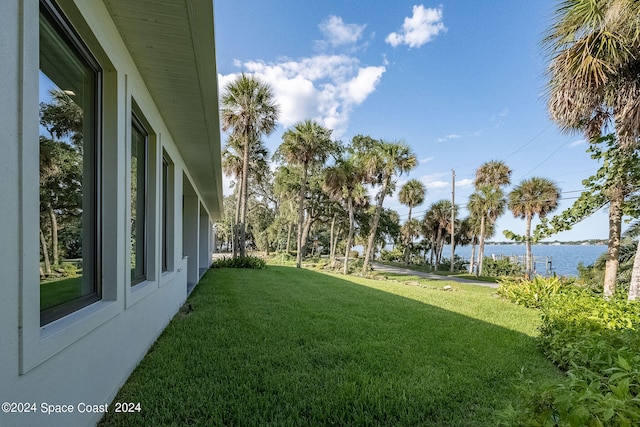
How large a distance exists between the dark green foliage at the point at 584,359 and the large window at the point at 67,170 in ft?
8.82

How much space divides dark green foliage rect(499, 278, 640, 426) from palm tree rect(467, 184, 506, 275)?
15652 mm

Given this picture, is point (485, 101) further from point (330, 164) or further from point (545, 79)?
point (545, 79)

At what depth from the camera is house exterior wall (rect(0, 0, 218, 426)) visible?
134 cm

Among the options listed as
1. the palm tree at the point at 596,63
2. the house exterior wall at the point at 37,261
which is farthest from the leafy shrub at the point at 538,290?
the house exterior wall at the point at 37,261

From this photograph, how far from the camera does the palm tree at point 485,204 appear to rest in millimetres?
22516

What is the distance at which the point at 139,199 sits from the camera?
143 inches

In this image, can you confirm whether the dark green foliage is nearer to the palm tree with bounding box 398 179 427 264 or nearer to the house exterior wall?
the house exterior wall

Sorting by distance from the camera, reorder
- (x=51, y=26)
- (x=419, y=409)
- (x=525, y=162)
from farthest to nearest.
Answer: (x=525, y=162), (x=419, y=409), (x=51, y=26)

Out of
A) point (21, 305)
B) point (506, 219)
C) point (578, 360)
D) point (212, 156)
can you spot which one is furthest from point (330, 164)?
point (21, 305)

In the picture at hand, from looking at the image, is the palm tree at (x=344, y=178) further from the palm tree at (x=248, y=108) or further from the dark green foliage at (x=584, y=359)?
the dark green foliage at (x=584, y=359)

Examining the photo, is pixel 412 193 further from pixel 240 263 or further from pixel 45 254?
pixel 45 254

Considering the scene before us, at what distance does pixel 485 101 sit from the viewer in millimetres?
17734

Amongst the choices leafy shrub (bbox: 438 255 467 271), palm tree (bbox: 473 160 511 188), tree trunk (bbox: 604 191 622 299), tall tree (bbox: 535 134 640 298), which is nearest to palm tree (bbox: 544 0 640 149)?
tall tree (bbox: 535 134 640 298)

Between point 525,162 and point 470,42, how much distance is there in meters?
14.4
